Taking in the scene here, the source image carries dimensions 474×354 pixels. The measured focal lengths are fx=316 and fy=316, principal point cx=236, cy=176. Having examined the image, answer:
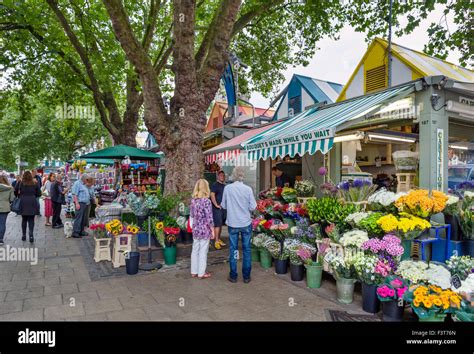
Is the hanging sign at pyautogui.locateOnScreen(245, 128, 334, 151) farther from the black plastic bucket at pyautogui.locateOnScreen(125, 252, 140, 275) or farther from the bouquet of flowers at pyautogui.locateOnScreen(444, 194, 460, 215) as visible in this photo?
the black plastic bucket at pyautogui.locateOnScreen(125, 252, 140, 275)

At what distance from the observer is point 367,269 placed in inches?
160

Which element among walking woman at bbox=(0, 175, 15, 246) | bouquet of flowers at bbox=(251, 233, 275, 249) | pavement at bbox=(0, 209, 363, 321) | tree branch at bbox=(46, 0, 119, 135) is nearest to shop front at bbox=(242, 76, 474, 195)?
bouquet of flowers at bbox=(251, 233, 275, 249)

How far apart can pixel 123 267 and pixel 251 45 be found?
35.1 feet

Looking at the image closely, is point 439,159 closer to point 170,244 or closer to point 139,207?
point 170,244

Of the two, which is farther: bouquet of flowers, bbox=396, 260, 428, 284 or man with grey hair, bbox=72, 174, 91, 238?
man with grey hair, bbox=72, 174, 91, 238

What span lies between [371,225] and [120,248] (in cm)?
465

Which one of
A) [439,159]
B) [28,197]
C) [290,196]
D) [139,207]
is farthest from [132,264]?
[439,159]

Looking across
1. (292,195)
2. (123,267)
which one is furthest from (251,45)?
(123,267)

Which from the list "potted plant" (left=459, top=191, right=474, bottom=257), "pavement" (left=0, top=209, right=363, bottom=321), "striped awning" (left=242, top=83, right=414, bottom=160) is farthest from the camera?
"striped awning" (left=242, top=83, right=414, bottom=160)

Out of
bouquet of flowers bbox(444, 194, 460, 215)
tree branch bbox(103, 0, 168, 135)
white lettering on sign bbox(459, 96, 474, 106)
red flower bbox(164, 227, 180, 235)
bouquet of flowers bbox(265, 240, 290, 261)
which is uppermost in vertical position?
tree branch bbox(103, 0, 168, 135)

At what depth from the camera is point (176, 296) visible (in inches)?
183

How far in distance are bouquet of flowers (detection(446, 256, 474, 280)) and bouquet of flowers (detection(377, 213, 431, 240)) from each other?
23.5 inches

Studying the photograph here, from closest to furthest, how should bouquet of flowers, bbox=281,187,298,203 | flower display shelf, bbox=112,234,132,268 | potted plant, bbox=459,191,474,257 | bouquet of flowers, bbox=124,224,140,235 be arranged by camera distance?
potted plant, bbox=459,191,474,257 < flower display shelf, bbox=112,234,132,268 < bouquet of flowers, bbox=124,224,140,235 < bouquet of flowers, bbox=281,187,298,203

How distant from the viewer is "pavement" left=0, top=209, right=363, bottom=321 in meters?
4.00
